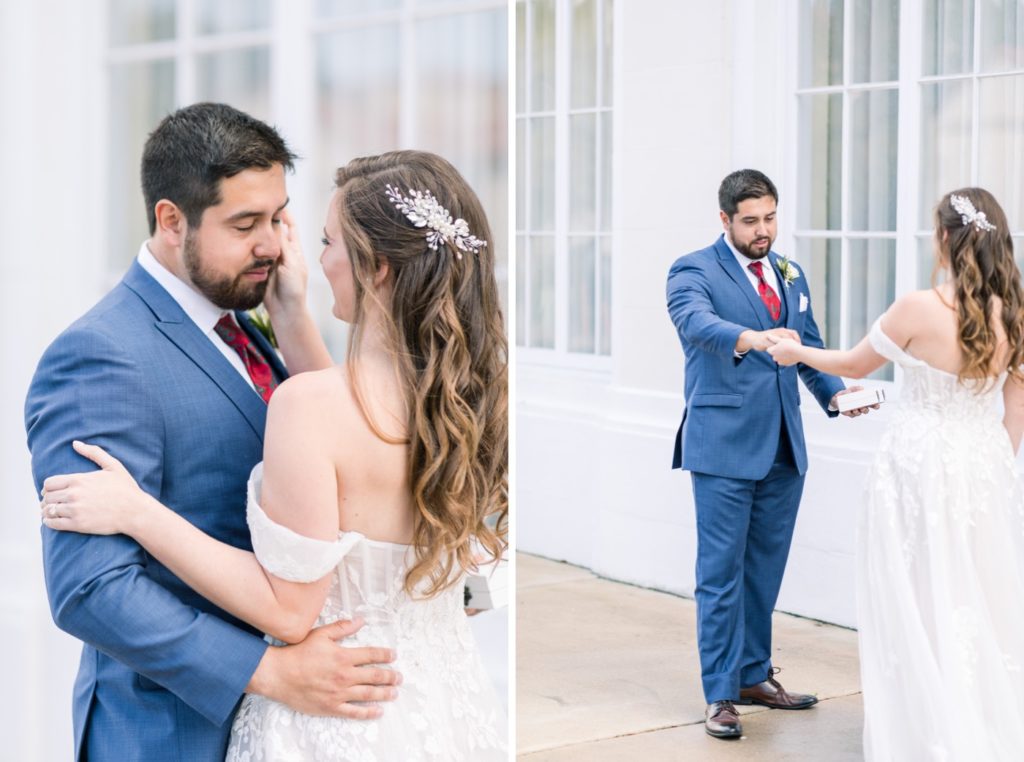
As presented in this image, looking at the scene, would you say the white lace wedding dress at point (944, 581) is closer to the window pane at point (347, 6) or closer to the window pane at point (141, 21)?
the window pane at point (347, 6)

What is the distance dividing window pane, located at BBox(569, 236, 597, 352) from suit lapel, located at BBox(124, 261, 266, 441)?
4.29m

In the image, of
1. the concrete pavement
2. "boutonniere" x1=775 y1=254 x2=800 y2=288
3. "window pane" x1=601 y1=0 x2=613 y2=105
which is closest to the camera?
the concrete pavement

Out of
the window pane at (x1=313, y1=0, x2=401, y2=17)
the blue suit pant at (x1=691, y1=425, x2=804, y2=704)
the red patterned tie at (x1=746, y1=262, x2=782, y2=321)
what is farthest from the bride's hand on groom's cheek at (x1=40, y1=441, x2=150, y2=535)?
the red patterned tie at (x1=746, y1=262, x2=782, y2=321)

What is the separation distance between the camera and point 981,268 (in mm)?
3090

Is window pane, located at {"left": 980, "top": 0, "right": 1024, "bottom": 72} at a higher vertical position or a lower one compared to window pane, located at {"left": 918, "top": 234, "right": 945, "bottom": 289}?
higher

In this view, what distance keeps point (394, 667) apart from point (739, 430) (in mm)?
2048

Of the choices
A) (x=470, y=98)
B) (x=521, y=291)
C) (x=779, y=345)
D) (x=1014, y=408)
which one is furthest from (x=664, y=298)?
(x=470, y=98)

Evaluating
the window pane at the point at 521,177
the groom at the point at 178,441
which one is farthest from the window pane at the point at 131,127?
the window pane at the point at 521,177

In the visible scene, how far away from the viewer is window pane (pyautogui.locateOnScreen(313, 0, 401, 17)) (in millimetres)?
2125

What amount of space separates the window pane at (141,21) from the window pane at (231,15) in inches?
2.1

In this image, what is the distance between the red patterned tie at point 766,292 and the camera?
373 centimetres

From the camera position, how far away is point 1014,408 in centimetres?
327

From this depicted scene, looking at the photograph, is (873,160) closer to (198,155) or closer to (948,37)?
(948,37)

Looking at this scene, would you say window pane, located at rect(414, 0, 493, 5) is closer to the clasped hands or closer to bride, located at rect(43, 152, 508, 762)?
bride, located at rect(43, 152, 508, 762)
